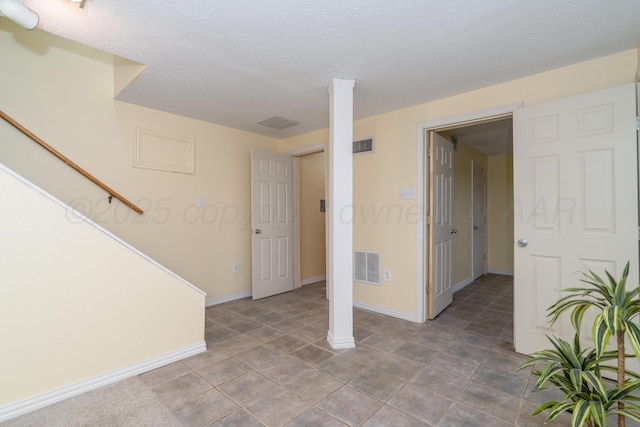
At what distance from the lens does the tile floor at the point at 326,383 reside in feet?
5.36

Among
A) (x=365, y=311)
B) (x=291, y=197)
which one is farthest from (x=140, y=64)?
(x=365, y=311)

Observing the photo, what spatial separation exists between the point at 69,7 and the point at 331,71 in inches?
66.4

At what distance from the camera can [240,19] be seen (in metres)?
1.71

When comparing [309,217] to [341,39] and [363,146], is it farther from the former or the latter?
[341,39]

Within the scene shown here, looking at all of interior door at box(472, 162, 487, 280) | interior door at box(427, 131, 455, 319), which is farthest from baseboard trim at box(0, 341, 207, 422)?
interior door at box(472, 162, 487, 280)

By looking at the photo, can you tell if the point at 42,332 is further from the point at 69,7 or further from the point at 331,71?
the point at 331,71

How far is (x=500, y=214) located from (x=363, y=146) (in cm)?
367

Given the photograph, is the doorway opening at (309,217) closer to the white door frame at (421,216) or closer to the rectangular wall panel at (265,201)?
the rectangular wall panel at (265,201)

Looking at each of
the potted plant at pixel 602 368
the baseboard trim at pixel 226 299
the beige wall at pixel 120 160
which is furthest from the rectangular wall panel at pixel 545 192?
the baseboard trim at pixel 226 299

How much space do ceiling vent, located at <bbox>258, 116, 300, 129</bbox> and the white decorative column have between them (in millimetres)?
1180

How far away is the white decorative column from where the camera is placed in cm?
248

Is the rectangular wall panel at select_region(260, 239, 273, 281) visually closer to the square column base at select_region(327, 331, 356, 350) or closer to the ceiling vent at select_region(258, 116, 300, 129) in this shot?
the ceiling vent at select_region(258, 116, 300, 129)

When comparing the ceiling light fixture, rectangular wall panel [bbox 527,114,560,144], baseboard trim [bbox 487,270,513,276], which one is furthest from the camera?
baseboard trim [bbox 487,270,513,276]

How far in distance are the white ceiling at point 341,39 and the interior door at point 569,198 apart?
0.44 meters
